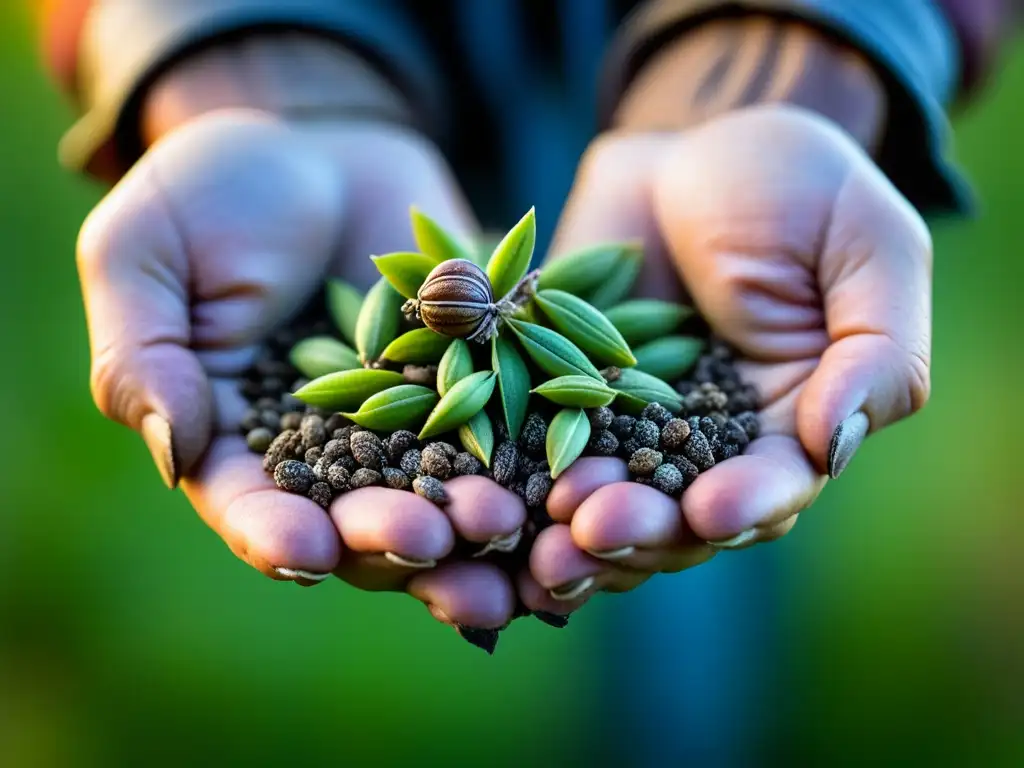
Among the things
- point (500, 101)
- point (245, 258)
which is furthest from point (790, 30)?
point (245, 258)

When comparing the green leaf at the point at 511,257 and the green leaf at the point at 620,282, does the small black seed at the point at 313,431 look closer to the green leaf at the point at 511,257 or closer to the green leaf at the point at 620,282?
the green leaf at the point at 511,257

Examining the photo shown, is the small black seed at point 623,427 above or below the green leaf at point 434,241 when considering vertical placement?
below

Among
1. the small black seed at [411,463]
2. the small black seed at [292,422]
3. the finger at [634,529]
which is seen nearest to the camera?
the finger at [634,529]

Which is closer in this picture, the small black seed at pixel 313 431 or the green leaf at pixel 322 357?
the small black seed at pixel 313 431

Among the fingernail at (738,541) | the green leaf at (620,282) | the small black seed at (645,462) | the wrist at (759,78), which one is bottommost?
the fingernail at (738,541)

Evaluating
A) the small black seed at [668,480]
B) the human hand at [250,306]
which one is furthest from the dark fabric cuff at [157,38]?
the small black seed at [668,480]

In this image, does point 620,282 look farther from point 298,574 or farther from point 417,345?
point 298,574

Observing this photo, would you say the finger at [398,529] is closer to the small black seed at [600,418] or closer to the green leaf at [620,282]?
the small black seed at [600,418]

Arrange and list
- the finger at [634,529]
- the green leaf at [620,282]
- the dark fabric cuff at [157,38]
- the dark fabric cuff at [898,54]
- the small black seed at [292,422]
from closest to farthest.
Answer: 1. the finger at [634,529]
2. the small black seed at [292,422]
3. the green leaf at [620,282]
4. the dark fabric cuff at [898,54]
5. the dark fabric cuff at [157,38]
